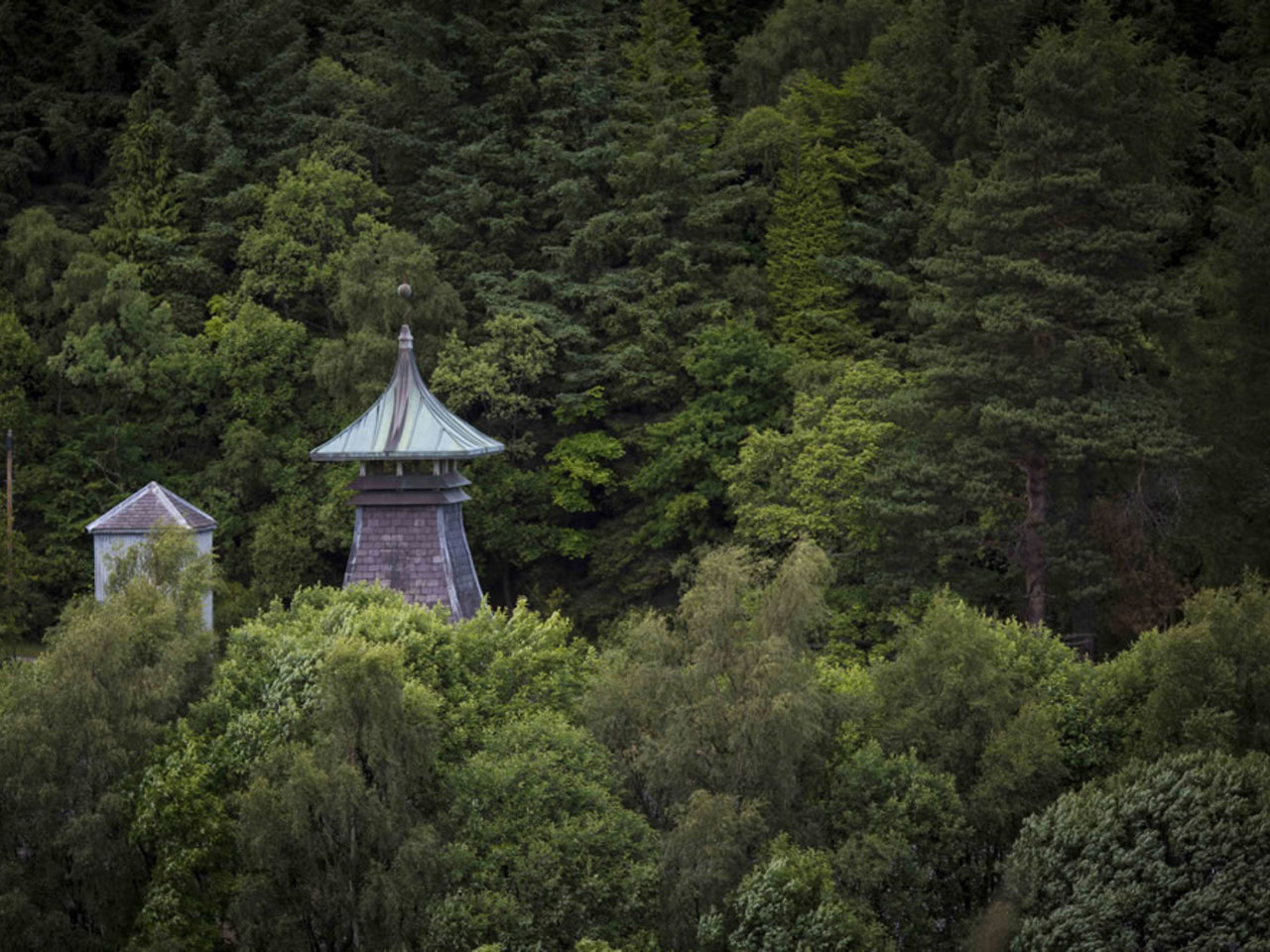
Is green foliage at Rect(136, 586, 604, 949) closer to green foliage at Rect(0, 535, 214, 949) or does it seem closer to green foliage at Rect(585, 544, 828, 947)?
green foliage at Rect(0, 535, 214, 949)

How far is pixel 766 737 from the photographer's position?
19.4 meters

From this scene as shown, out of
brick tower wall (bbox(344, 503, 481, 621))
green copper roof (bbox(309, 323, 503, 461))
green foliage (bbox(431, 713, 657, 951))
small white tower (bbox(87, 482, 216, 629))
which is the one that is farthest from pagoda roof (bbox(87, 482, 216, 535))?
green foliage (bbox(431, 713, 657, 951))

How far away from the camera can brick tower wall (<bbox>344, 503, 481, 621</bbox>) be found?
2700 cm

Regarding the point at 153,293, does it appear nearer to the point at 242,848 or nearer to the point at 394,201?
the point at 394,201

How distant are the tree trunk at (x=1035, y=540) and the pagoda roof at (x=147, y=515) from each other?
50.0 ft

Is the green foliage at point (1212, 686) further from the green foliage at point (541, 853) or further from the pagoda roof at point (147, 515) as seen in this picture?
the pagoda roof at point (147, 515)

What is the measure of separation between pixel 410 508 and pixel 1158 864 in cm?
1409

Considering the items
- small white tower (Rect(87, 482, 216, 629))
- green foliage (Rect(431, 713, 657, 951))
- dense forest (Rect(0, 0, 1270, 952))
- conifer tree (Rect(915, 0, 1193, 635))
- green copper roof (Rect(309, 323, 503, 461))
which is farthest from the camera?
conifer tree (Rect(915, 0, 1193, 635))

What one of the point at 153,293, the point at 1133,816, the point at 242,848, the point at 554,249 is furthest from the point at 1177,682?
the point at 153,293

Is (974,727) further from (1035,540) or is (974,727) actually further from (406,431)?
(406,431)

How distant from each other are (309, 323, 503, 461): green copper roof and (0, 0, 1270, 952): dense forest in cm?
304

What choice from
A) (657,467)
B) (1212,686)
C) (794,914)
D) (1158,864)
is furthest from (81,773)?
(657,467)

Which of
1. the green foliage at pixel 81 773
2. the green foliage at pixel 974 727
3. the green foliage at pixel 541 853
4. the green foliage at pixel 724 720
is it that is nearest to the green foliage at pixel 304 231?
the green foliage at pixel 81 773

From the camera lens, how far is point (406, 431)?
27.7 metres
